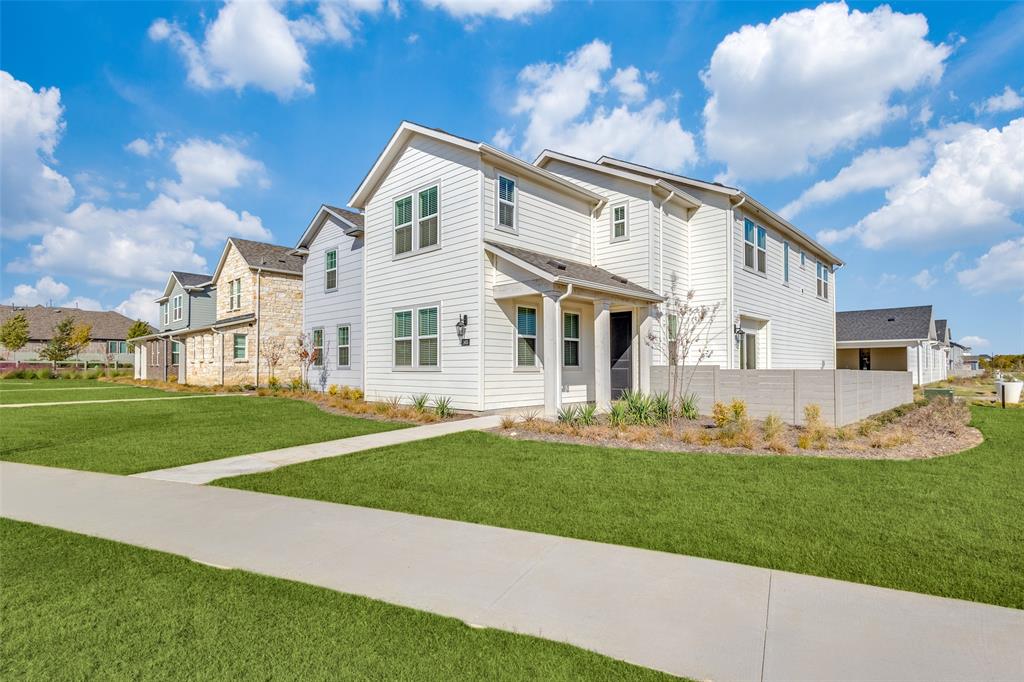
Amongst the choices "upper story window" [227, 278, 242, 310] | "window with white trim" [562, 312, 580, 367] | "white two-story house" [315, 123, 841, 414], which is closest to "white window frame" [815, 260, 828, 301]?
"white two-story house" [315, 123, 841, 414]

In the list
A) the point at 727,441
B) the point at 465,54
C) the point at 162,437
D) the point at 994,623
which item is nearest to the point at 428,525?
the point at 994,623

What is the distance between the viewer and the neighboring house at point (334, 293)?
19181 millimetres

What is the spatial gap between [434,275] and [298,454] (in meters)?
6.93

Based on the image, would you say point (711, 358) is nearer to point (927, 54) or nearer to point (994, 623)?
point (927, 54)

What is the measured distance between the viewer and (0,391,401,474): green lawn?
27.4 feet

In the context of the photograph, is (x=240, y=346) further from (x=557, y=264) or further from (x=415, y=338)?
(x=557, y=264)

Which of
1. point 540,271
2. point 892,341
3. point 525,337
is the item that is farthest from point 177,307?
point 892,341

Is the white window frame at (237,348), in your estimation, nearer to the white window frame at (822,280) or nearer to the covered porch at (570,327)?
the covered porch at (570,327)

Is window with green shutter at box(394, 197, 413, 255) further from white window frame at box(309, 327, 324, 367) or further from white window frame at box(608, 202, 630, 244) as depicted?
white window frame at box(309, 327, 324, 367)

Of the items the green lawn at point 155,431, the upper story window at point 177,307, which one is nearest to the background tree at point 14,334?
the upper story window at point 177,307

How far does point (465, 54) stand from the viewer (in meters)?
14.8

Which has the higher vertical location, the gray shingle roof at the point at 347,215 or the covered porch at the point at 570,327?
the gray shingle roof at the point at 347,215

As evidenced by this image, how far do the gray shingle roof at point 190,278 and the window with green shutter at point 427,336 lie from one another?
23.5 meters

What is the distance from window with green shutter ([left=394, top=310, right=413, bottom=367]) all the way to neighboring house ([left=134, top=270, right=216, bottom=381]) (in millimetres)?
19483
